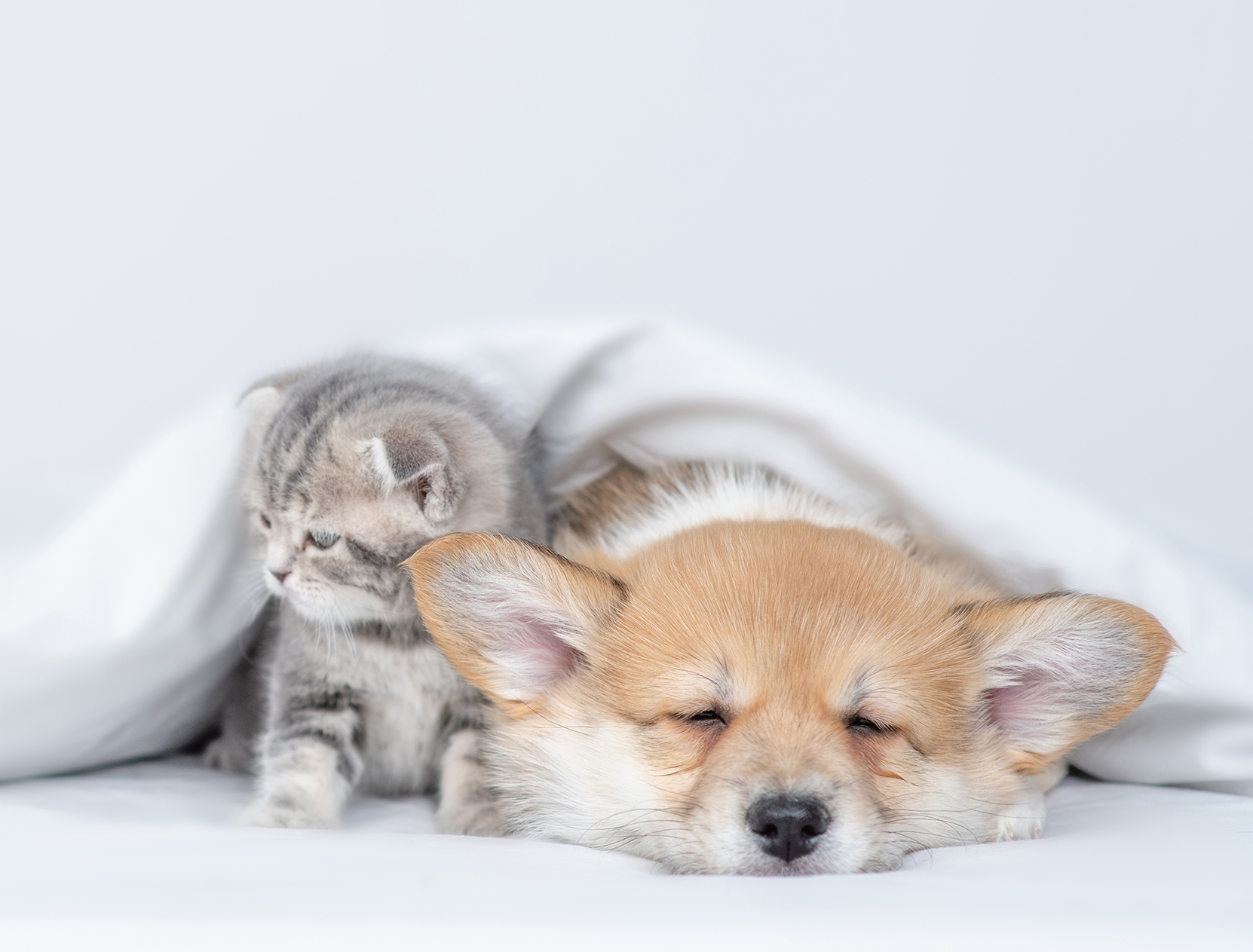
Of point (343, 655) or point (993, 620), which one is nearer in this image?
point (993, 620)

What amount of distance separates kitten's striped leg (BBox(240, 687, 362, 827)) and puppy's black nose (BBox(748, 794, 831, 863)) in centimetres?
70

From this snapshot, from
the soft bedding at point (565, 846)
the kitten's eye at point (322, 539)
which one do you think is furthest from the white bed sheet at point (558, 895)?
the kitten's eye at point (322, 539)

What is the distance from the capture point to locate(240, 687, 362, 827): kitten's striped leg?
161 centimetres

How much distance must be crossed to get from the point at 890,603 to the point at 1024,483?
1.64ft

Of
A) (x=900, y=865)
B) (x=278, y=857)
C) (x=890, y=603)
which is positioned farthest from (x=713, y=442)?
(x=278, y=857)

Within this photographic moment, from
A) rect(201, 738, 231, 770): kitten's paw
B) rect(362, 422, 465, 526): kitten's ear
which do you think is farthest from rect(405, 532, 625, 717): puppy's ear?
rect(201, 738, 231, 770): kitten's paw

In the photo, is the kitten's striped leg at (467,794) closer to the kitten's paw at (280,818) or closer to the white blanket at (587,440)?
the kitten's paw at (280,818)

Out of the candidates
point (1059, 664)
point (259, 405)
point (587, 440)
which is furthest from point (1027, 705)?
point (259, 405)

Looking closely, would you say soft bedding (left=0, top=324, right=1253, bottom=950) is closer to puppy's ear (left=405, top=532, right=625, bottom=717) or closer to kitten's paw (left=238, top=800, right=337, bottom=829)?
kitten's paw (left=238, top=800, right=337, bottom=829)

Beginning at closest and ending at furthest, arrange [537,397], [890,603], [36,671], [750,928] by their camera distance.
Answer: [750,928] < [890,603] < [36,671] < [537,397]

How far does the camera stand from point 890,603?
4.97 feet

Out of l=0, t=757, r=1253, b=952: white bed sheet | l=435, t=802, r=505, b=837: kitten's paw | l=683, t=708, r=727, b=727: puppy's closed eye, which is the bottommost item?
l=435, t=802, r=505, b=837: kitten's paw

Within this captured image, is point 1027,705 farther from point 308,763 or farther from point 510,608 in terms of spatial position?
point 308,763

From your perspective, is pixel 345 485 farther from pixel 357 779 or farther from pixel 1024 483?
pixel 1024 483
